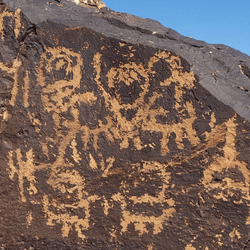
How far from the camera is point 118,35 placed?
134 cm

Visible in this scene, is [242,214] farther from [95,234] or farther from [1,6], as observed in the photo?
[1,6]

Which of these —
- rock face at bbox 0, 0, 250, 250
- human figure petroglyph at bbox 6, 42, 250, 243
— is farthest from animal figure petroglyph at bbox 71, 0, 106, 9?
human figure petroglyph at bbox 6, 42, 250, 243

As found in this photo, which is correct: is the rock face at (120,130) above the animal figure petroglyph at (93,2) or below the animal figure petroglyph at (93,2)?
below

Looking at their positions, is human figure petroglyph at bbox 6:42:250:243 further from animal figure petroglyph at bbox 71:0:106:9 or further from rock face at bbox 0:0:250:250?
animal figure petroglyph at bbox 71:0:106:9

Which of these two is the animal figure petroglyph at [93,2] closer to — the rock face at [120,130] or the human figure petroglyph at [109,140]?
the rock face at [120,130]

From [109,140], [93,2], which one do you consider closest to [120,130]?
[109,140]

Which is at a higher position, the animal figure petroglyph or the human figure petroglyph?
the animal figure petroglyph

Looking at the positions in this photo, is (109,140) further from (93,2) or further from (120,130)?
(93,2)

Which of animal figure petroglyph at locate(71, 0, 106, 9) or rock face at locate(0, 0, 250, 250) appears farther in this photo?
animal figure petroglyph at locate(71, 0, 106, 9)

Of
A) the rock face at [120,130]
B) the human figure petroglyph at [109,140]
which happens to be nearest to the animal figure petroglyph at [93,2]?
the rock face at [120,130]

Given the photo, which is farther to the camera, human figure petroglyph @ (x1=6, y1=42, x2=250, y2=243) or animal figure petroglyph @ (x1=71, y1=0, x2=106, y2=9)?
animal figure petroglyph @ (x1=71, y1=0, x2=106, y2=9)

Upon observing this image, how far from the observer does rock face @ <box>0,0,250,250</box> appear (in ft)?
4.37

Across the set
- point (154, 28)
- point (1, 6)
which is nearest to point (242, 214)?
point (154, 28)

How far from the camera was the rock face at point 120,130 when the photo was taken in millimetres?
1331
